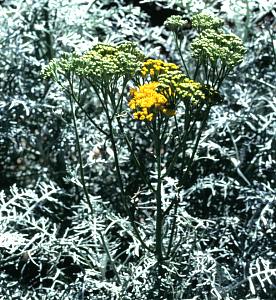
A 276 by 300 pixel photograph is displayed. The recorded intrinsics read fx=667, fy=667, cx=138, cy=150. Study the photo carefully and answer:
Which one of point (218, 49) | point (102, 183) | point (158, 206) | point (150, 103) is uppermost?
point (218, 49)

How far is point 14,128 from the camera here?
3271 millimetres

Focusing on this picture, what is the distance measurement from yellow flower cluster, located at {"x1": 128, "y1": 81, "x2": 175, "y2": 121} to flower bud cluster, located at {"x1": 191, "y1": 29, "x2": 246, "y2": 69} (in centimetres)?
19

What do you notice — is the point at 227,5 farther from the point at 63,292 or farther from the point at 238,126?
the point at 63,292

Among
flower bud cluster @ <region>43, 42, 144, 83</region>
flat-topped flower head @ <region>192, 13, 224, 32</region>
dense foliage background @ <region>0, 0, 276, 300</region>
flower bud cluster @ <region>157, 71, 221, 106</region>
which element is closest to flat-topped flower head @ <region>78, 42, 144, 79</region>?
flower bud cluster @ <region>43, 42, 144, 83</region>

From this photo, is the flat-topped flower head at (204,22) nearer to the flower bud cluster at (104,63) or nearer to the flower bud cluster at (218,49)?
the flower bud cluster at (218,49)

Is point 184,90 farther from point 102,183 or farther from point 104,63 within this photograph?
point 102,183

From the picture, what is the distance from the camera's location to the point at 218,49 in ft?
6.89

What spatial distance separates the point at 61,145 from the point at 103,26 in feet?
2.99

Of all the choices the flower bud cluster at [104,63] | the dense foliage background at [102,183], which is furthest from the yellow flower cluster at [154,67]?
the dense foliage background at [102,183]

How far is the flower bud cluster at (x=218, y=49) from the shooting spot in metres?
2.09

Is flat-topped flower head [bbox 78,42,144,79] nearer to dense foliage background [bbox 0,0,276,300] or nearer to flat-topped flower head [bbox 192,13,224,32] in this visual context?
flat-topped flower head [bbox 192,13,224,32]

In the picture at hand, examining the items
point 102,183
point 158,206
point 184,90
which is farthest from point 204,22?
point 102,183

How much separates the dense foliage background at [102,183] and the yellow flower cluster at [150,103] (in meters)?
0.60

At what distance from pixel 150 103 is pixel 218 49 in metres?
0.30
